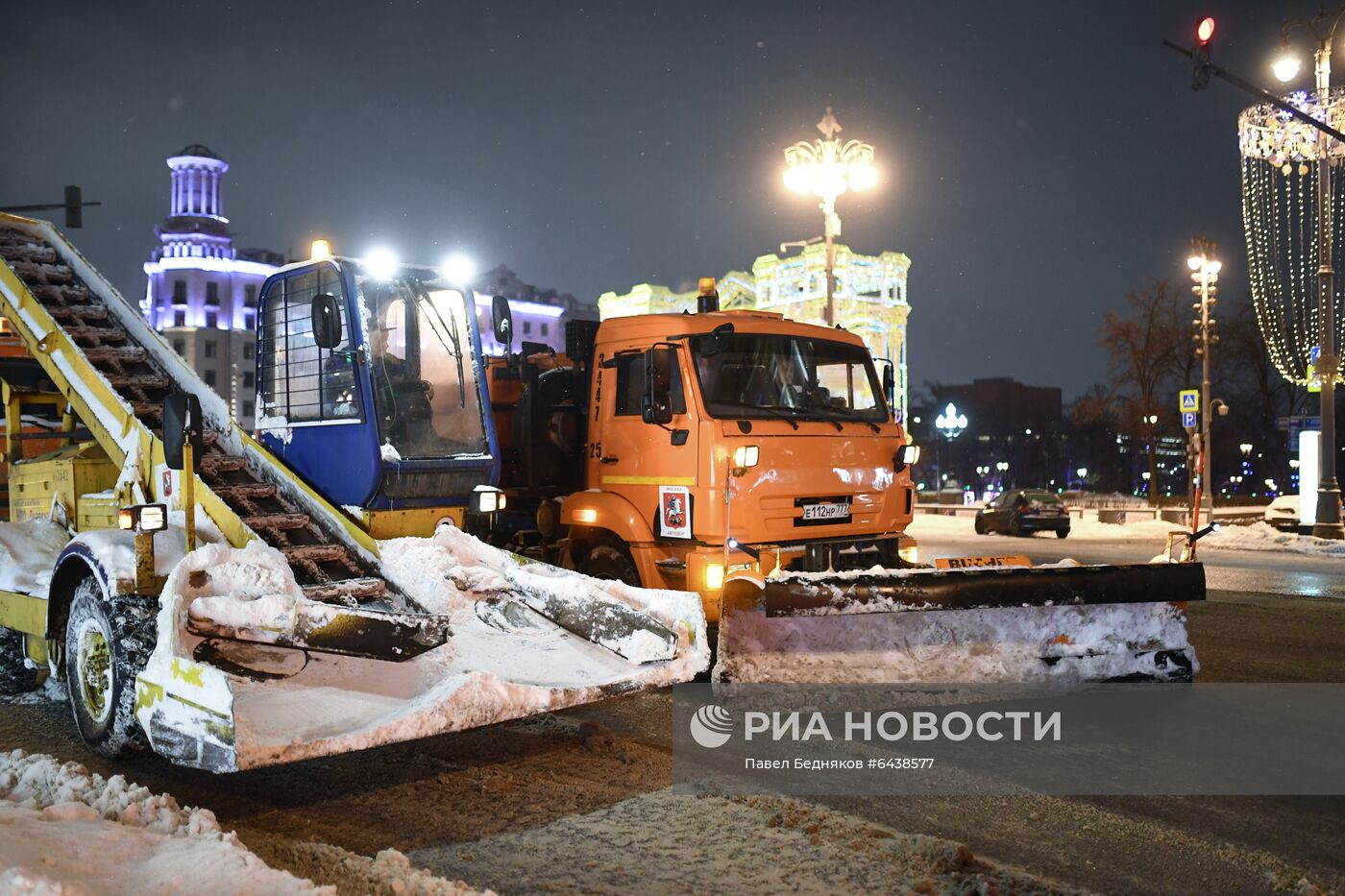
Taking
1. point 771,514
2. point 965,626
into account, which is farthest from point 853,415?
point 965,626

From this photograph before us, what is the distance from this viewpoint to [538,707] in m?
5.49

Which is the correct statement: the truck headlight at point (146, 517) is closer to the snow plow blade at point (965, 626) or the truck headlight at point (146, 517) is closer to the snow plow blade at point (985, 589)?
the snow plow blade at point (965, 626)

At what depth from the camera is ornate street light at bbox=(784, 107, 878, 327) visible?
74.7ft

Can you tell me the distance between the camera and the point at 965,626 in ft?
24.1

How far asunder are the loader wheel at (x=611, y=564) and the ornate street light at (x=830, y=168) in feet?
48.5

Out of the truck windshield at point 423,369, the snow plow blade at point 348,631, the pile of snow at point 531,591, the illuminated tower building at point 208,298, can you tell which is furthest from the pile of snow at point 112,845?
the illuminated tower building at point 208,298

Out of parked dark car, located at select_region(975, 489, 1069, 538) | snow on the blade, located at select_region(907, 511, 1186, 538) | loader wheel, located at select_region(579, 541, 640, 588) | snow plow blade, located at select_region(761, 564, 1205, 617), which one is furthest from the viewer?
parked dark car, located at select_region(975, 489, 1069, 538)

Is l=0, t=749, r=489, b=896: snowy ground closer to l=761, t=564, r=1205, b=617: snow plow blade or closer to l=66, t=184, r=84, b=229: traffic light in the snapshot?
l=761, t=564, r=1205, b=617: snow plow blade

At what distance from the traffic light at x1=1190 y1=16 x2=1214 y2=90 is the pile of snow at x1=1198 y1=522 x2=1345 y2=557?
38.5 feet

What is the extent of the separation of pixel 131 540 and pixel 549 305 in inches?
4509

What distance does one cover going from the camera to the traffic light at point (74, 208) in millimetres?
20922

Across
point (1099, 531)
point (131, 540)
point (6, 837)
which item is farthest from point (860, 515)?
point (1099, 531)

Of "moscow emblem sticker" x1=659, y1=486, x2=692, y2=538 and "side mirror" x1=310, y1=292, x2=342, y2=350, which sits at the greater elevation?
"side mirror" x1=310, y1=292, x2=342, y2=350

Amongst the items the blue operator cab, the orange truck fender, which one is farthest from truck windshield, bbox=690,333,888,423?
the blue operator cab
